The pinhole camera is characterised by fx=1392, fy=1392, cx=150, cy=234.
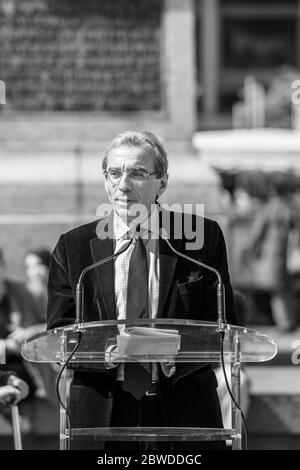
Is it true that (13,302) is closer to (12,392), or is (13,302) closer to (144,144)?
(12,392)

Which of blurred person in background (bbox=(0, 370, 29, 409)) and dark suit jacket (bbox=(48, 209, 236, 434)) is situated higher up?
dark suit jacket (bbox=(48, 209, 236, 434))

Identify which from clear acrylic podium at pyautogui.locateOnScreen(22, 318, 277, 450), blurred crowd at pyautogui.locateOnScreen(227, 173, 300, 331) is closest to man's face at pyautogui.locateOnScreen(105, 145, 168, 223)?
clear acrylic podium at pyautogui.locateOnScreen(22, 318, 277, 450)

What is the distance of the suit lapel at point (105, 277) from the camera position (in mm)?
4785

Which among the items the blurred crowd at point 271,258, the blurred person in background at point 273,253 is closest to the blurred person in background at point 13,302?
the blurred crowd at point 271,258

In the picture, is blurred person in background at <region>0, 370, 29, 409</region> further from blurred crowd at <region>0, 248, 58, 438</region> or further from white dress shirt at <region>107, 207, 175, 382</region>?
white dress shirt at <region>107, 207, 175, 382</region>

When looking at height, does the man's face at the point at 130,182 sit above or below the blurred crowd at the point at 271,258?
above

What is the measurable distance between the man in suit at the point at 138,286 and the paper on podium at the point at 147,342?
Result: 18 centimetres

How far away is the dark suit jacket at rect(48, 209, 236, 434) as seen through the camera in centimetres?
474

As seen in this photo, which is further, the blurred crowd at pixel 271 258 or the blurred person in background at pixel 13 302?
the blurred crowd at pixel 271 258

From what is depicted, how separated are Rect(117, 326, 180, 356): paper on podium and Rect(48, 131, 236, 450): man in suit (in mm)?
177

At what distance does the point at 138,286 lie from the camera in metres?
4.78

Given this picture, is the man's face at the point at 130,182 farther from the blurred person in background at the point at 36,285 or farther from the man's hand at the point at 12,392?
the blurred person in background at the point at 36,285

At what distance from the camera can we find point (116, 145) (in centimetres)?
480
